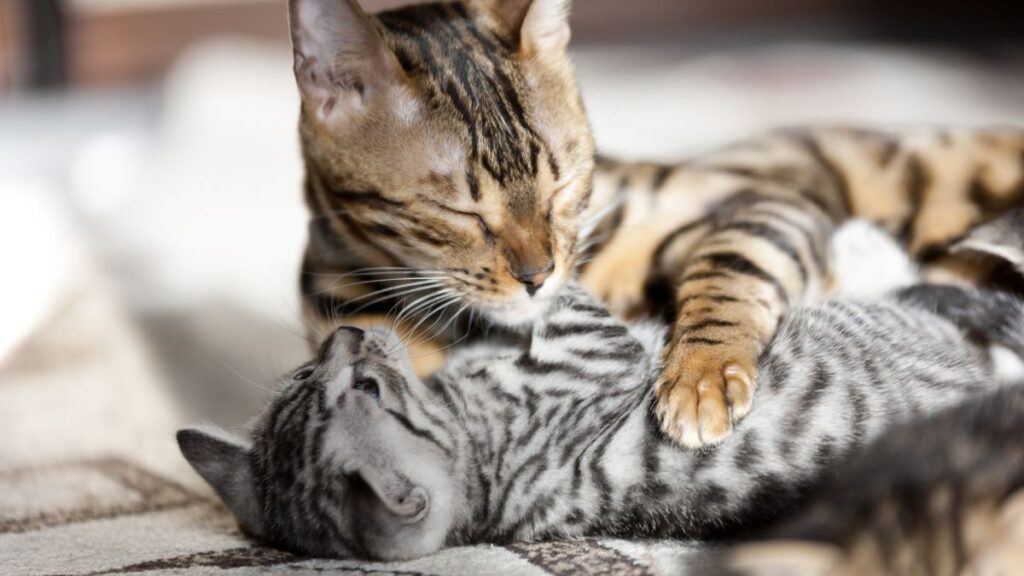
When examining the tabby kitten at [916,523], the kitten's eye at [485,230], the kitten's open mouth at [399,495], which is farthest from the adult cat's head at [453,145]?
the tabby kitten at [916,523]

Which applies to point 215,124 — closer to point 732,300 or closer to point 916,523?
point 732,300

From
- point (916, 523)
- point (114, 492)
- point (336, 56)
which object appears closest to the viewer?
point (916, 523)

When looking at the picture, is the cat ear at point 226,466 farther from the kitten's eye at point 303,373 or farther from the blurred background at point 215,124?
the blurred background at point 215,124

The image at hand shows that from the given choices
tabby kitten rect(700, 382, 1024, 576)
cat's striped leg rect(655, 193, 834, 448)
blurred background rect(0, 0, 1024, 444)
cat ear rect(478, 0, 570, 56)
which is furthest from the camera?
blurred background rect(0, 0, 1024, 444)

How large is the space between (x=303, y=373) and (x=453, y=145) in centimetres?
36

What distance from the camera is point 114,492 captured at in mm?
1538

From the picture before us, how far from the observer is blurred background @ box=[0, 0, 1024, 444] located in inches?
83.7

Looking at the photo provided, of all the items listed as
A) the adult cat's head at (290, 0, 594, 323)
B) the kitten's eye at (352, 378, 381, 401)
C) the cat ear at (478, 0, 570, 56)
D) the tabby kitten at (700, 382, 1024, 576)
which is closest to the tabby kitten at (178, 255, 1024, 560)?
the kitten's eye at (352, 378, 381, 401)

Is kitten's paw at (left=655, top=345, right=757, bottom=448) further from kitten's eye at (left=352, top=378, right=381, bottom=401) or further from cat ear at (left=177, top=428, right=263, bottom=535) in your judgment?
cat ear at (left=177, top=428, right=263, bottom=535)

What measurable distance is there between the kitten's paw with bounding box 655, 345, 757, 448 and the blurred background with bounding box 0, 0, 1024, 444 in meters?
0.68

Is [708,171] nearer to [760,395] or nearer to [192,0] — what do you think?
[760,395]

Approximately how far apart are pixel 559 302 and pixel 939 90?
2.42 metres

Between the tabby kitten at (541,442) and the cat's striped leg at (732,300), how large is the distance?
0.11 feet

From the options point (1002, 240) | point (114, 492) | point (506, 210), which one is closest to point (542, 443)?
point (506, 210)
